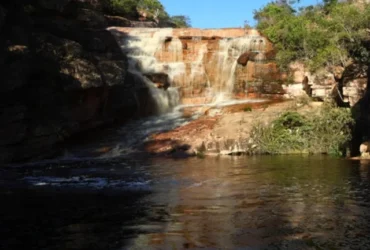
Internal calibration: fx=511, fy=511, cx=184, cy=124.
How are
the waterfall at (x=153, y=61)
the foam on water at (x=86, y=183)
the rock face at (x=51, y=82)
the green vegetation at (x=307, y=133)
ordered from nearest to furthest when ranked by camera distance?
the foam on water at (x=86, y=183) → the rock face at (x=51, y=82) → the green vegetation at (x=307, y=133) → the waterfall at (x=153, y=61)

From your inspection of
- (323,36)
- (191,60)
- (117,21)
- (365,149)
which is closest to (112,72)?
(191,60)

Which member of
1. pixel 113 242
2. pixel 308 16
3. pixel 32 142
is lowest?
pixel 113 242

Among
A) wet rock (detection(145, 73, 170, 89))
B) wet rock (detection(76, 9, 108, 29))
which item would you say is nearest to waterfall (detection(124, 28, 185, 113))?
wet rock (detection(145, 73, 170, 89))

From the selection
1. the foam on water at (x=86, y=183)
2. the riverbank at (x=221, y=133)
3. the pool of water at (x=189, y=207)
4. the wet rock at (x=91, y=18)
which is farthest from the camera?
the wet rock at (x=91, y=18)

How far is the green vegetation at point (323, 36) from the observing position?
26.8 m

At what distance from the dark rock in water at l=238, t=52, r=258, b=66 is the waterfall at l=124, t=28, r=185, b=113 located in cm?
374

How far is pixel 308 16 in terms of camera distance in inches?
1608

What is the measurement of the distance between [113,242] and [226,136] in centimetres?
1658

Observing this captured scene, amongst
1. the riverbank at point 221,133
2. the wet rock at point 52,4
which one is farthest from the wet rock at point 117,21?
the riverbank at point 221,133

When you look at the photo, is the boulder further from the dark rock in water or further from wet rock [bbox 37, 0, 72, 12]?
wet rock [bbox 37, 0, 72, 12]

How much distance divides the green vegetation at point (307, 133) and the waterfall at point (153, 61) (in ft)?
28.4

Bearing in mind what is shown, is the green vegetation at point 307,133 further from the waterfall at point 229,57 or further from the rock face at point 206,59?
the waterfall at point 229,57

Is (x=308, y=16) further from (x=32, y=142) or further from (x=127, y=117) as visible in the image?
(x=32, y=142)

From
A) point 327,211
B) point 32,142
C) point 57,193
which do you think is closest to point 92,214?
point 57,193
